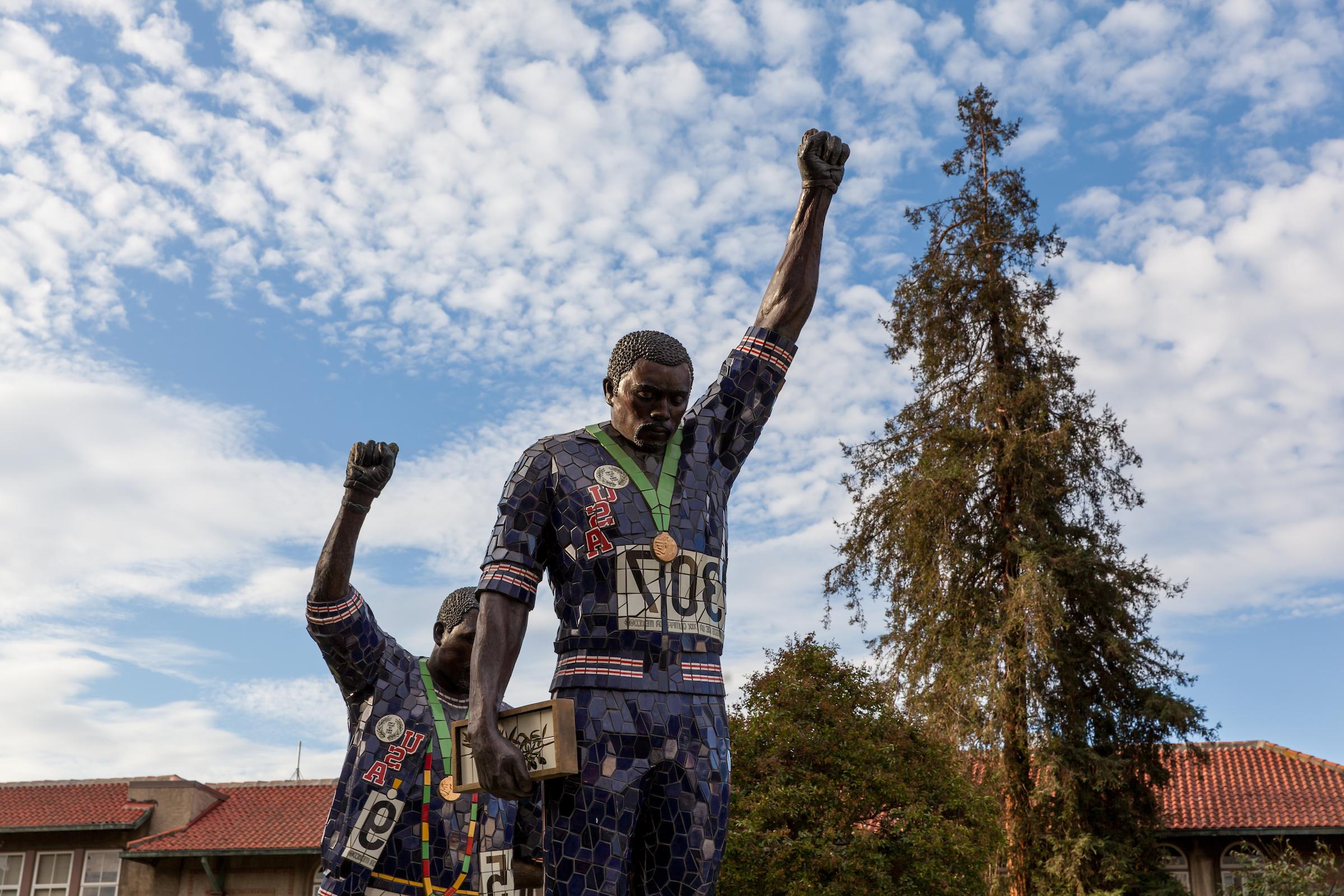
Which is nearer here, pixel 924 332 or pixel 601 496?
pixel 601 496

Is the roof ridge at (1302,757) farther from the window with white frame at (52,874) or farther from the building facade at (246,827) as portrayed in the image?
the window with white frame at (52,874)

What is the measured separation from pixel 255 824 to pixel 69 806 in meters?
4.11

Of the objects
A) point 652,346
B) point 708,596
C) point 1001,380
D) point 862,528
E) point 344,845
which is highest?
point 1001,380

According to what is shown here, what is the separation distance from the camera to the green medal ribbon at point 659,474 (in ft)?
11.6

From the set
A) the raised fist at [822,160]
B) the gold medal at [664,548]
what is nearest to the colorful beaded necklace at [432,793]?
the gold medal at [664,548]

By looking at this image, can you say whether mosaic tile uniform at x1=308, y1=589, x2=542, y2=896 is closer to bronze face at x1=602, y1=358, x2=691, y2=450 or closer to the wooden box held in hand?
the wooden box held in hand

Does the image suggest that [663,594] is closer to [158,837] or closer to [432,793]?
[432,793]

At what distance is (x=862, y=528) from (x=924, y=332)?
13.2 ft

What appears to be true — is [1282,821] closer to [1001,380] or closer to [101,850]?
[1001,380]

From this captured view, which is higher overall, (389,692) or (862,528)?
(862,528)

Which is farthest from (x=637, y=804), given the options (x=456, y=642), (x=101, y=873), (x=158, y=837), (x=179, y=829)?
(x=101, y=873)

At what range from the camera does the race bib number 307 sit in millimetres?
3414

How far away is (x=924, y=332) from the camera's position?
81.9 feet

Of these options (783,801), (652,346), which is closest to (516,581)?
A: (652,346)
